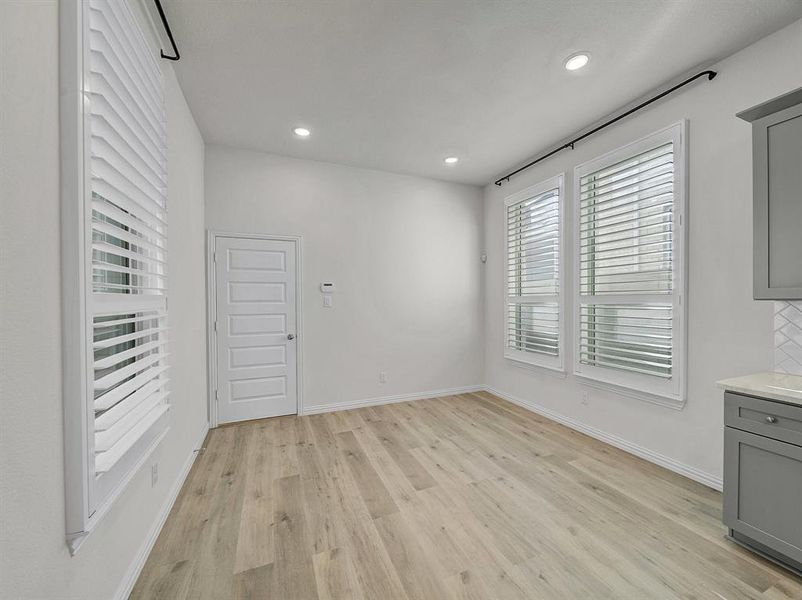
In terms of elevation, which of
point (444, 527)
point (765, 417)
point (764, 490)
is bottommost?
point (444, 527)

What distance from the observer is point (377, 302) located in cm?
422

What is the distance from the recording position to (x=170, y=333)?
86.5 inches

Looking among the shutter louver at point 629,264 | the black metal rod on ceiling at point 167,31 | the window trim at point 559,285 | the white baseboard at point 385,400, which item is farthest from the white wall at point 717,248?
the black metal rod on ceiling at point 167,31

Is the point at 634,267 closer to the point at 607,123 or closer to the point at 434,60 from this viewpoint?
the point at 607,123

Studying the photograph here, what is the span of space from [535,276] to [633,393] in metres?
1.54

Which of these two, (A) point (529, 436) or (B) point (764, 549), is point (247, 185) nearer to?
(A) point (529, 436)

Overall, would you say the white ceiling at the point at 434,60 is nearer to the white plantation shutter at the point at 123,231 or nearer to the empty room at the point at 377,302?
the empty room at the point at 377,302

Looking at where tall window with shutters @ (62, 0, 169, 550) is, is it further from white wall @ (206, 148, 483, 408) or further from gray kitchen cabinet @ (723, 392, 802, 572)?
gray kitchen cabinet @ (723, 392, 802, 572)

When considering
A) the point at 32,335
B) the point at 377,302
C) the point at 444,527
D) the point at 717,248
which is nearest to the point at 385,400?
the point at 377,302

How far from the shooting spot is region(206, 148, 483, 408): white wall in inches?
146

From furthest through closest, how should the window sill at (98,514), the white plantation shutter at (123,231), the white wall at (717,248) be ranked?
1. the white wall at (717,248)
2. the white plantation shutter at (123,231)
3. the window sill at (98,514)

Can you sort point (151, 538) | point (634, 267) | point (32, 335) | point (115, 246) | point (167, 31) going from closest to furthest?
point (32, 335), point (115, 246), point (151, 538), point (167, 31), point (634, 267)

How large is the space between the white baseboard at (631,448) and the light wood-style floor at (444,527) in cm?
7

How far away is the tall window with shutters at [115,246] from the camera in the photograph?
3.66ft
